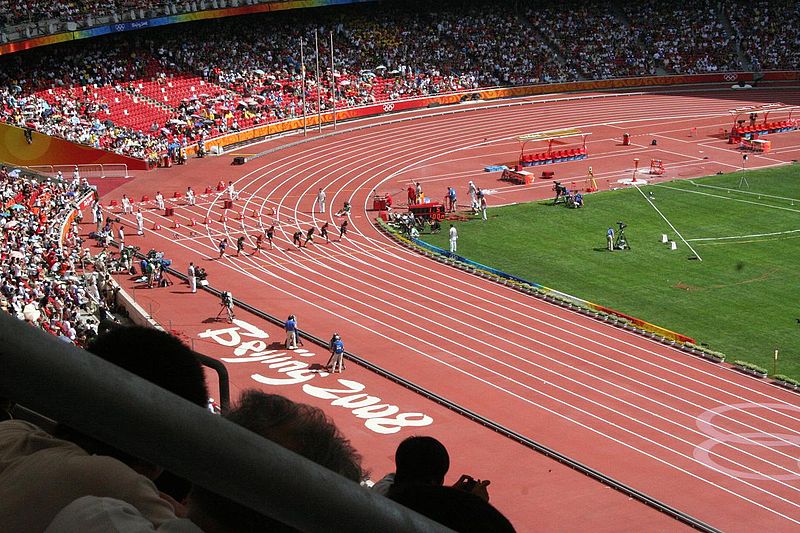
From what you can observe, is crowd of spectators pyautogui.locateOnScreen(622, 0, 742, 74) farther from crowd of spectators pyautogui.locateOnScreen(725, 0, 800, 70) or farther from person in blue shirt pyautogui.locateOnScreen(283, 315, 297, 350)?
person in blue shirt pyautogui.locateOnScreen(283, 315, 297, 350)

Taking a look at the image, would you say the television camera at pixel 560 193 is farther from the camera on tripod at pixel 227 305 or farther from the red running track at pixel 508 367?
the camera on tripod at pixel 227 305

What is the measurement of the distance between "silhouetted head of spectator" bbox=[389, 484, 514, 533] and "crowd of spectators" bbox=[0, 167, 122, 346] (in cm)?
1856

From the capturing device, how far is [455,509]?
9.96 feet

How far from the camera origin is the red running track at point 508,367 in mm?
21594

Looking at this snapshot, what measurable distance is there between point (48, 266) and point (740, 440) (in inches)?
751

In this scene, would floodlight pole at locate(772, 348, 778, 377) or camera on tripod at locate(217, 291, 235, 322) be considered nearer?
floodlight pole at locate(772, 348, 778, 377)

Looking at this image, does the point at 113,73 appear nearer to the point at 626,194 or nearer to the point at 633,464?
the point at 626,194

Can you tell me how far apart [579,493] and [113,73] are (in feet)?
143

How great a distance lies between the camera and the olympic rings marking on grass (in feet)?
73.8

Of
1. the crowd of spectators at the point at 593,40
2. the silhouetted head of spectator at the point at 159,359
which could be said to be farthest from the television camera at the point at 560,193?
the silhouetted head of spectator at the point at 159,359

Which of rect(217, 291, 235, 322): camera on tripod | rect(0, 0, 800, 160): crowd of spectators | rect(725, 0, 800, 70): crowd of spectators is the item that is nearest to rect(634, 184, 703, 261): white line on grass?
rect(217, 291, 235, 322): camera on tripod

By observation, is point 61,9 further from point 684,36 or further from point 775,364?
point 684,36

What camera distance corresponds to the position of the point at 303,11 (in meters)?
71.0

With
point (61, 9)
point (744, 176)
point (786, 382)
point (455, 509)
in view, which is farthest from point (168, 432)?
point (61, 9)
